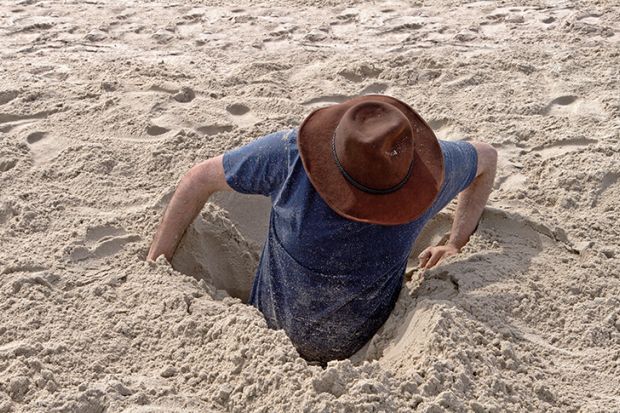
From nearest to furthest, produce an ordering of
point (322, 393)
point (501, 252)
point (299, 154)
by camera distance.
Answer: point (322, 393) → point (299, 154) → point (501, 252)

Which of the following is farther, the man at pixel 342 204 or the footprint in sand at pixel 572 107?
the footprint in sand at pixel 572 107

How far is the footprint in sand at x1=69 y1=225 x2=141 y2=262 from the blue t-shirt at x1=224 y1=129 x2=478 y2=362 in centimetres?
54

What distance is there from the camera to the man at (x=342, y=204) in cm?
235

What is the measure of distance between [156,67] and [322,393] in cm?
266

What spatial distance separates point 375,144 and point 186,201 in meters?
0.81

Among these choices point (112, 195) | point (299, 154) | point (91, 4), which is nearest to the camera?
point (299, 154)

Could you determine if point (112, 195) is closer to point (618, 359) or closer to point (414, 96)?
point (414, 96)

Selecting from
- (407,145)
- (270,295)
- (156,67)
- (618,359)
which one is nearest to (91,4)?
(156,67)

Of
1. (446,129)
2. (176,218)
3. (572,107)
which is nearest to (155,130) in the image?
(176,218)

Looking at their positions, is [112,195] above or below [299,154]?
below

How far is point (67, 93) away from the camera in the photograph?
416 centimetres

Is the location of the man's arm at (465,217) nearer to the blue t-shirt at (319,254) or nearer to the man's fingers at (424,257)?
the man's fingers at (424,257)

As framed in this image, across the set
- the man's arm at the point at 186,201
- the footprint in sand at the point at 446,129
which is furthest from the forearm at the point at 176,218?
the footprint in sand at the point at 446,129

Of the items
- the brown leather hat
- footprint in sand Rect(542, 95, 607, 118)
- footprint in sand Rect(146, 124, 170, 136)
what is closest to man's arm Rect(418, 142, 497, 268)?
the brown leather hat
